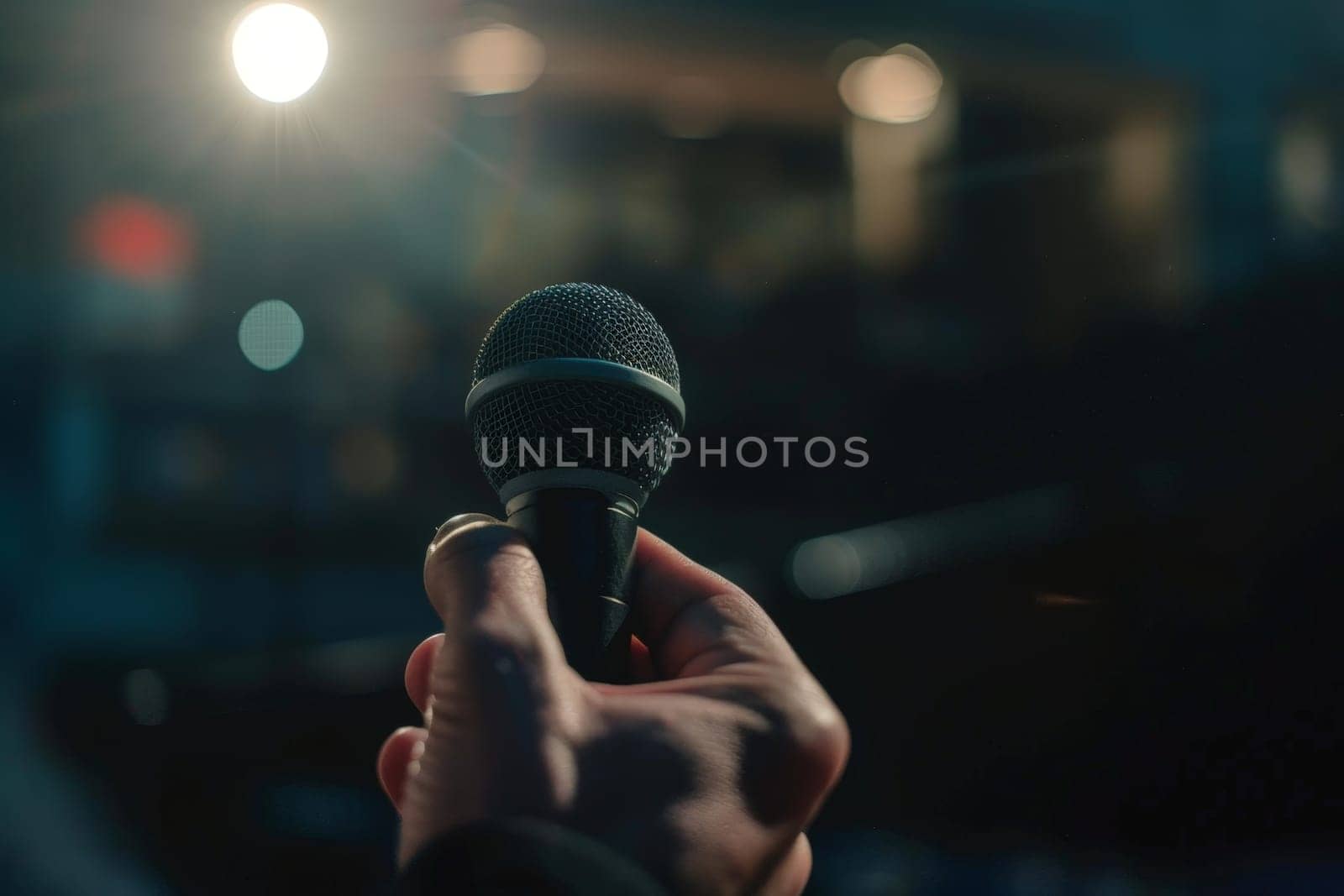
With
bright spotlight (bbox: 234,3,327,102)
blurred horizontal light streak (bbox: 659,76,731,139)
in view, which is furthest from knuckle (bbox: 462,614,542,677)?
blurred horizontal light streak (bbox: 659,76,731,139)

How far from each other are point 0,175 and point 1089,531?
668cm

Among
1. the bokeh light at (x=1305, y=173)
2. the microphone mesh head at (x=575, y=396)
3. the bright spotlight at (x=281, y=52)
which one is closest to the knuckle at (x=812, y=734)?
the microphone mesh head at (x=575, y=396)

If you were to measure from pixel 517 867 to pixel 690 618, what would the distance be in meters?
0.39

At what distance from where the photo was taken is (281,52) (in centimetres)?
438

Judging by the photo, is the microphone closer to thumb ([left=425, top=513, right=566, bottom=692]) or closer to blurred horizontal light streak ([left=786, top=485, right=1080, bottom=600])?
thumb ([left=425, top=513, right=566, bottom=692])

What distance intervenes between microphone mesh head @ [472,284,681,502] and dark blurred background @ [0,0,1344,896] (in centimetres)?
465

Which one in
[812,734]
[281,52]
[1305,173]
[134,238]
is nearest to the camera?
[812,734]

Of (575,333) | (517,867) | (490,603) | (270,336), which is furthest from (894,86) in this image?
(517,867)

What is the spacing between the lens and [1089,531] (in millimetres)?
5727

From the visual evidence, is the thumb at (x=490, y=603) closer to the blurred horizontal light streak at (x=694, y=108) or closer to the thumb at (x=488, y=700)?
the thumb at (x=488, y=700)

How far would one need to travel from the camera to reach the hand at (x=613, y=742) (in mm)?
726

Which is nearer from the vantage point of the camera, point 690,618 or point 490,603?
point 490,603

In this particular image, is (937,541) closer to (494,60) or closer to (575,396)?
(494,60)

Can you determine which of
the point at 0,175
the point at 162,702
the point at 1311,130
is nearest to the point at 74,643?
the point at 162,702
